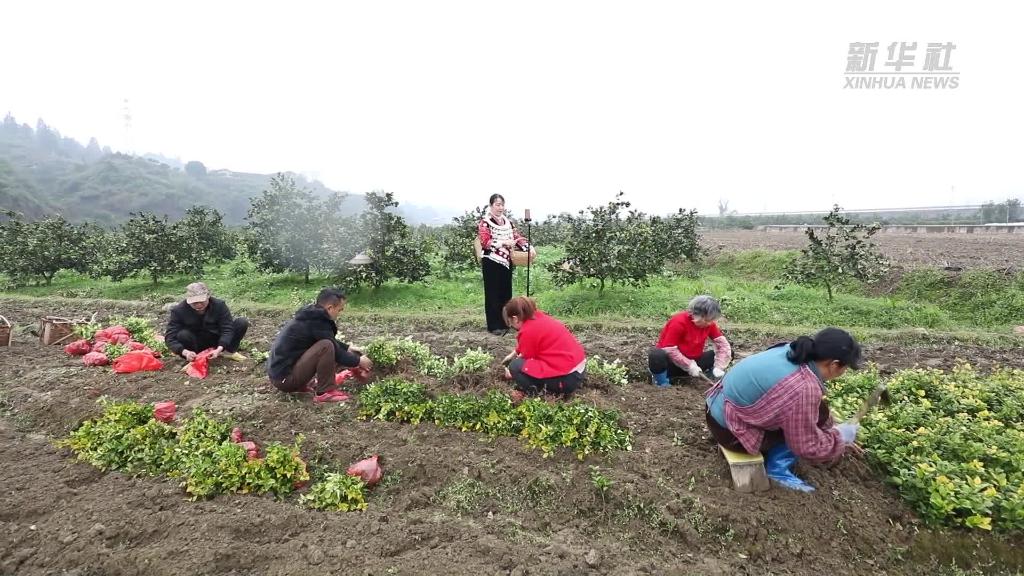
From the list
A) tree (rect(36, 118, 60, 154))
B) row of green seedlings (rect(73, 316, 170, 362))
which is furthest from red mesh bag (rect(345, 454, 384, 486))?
tree (rect(36, 118, 60, 154))

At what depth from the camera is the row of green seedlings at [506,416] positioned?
166 inches

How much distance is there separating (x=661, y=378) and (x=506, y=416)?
2041 millimetres

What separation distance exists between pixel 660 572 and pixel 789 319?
28.1ft

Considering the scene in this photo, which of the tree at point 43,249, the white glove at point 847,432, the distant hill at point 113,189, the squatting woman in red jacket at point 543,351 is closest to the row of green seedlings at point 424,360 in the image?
the squatting woman in red jacket at point 543,351

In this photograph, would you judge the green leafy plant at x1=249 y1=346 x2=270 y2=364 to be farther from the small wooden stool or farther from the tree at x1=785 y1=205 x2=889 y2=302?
the tree at x1=785 y1=205 x2=889 y2=302

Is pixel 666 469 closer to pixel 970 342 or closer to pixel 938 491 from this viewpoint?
pixel 938 491

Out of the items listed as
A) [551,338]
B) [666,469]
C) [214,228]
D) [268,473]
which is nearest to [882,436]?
[666,469]

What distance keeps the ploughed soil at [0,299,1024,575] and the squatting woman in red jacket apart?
0.34 meters

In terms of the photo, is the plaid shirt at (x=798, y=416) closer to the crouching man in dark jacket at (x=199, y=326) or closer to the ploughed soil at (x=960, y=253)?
the crouching man in dark jacket at (x=199, y=326)

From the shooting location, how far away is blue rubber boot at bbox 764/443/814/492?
3.73 metres

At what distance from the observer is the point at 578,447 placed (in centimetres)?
416

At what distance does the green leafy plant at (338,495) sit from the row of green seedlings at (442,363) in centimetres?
197

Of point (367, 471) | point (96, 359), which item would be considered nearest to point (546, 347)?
point (367, 471)

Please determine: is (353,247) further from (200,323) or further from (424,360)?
(424,360)
